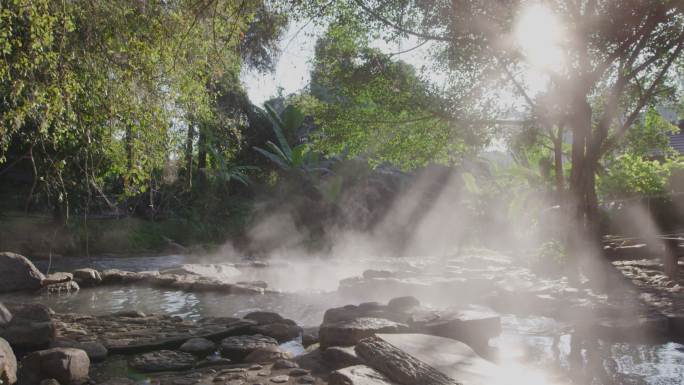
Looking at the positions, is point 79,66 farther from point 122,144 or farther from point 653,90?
point 653,90

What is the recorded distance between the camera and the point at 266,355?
599cm

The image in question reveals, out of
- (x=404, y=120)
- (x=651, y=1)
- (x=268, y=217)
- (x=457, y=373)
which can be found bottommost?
(x=457, y=373)

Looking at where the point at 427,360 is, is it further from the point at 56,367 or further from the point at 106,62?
the point at 106,62

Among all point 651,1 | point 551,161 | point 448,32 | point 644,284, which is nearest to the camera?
point 651,1

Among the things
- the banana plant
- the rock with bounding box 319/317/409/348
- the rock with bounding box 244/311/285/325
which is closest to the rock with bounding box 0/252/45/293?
the rock with bounding box 244/311/285/325

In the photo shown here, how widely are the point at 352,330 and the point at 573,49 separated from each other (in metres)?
7.30

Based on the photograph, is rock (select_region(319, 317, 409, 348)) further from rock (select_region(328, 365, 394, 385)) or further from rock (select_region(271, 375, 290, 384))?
rock (select_region(328, 365, 394, 385))

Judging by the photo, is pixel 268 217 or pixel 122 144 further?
pixel 268 217

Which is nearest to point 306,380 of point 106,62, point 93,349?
point 93,349

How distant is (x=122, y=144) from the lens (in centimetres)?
818

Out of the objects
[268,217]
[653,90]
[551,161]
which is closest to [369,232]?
[268,217]

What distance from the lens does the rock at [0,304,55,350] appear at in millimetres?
6289

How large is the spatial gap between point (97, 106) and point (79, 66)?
67 centimetres

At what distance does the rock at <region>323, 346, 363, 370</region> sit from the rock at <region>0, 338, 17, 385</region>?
290cm
